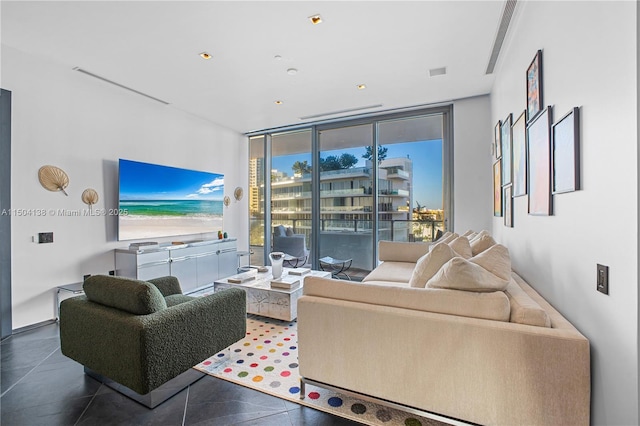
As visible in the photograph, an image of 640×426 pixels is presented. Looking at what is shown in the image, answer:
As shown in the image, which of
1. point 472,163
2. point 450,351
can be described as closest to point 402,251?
point 472,163

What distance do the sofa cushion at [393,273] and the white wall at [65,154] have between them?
10.9 ft

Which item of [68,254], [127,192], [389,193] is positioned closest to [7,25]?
[127,192]

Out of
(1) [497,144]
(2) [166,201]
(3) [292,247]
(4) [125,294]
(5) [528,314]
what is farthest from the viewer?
(3) [292,247]

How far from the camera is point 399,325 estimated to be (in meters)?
1.58

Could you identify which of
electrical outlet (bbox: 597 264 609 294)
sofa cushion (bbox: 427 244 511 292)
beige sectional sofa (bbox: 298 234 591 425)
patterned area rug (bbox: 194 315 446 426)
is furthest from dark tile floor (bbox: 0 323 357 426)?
electrical outlet (bbox: 597 264 609 294)

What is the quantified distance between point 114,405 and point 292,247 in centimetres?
381

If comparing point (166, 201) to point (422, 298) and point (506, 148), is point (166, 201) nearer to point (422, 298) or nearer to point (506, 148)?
point (422, 298)

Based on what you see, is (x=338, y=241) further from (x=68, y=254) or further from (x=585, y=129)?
(x=585, y=129)

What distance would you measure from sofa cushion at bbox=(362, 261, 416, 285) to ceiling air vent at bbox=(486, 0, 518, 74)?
245cm

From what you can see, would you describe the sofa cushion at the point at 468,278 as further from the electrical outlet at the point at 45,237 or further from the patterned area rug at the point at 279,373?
the electrical outlet at the point at 45,237

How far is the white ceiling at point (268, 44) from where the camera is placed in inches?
92.4

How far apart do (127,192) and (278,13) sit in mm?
2941

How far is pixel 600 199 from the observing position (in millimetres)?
1237

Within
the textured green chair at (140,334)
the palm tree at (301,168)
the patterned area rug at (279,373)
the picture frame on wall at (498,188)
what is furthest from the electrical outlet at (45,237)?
the picture frame on wall at (498,188)
